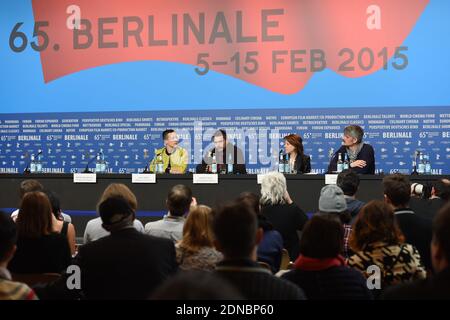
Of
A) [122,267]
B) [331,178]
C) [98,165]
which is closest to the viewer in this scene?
[122,267]

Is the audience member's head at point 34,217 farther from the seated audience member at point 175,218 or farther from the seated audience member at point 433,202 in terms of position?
the seated audience member at point 433,202

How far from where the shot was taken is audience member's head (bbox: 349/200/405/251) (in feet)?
8.52

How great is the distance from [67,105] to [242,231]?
628 cm

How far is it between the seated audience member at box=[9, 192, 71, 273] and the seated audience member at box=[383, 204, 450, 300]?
1784 millimetres

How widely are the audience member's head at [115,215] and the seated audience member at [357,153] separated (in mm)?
3655

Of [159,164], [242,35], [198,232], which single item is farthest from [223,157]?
[198,232]

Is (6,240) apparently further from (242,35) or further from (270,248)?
(242,35)

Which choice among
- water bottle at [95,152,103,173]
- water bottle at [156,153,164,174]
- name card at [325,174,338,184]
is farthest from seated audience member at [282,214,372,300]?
water bottle at [95,152,103,173]

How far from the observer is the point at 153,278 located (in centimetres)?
250

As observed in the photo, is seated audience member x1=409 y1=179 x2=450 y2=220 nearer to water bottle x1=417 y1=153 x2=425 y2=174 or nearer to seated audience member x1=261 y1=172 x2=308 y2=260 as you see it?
seated audience member x1=261 y1=172 x2=308 y2=260

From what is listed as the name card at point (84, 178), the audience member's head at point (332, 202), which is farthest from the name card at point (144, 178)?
the audience member's head at point (332, 202)

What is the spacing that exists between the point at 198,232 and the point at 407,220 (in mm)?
1172

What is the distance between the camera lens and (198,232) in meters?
2.74

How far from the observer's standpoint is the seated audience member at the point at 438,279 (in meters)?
1.57
